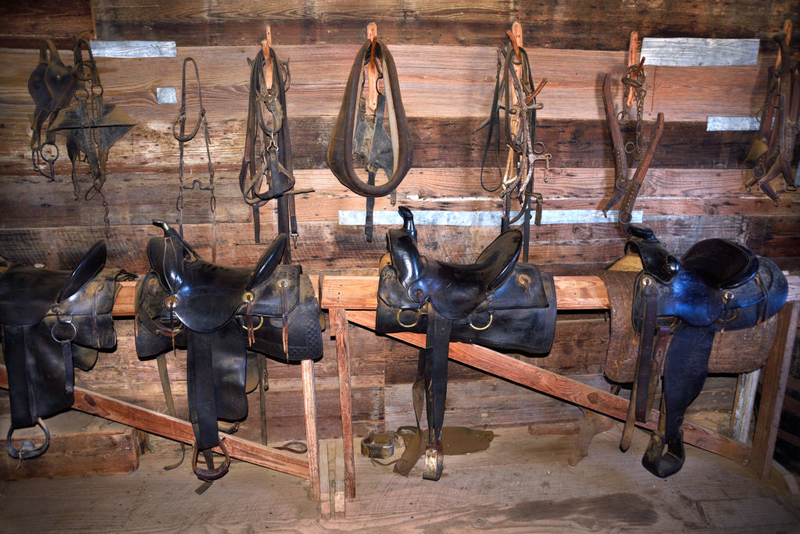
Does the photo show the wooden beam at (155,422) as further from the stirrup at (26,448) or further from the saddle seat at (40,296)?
the saddle seat at (40,296)

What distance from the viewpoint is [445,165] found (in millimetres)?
2396

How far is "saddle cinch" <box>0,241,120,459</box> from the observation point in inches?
74.0

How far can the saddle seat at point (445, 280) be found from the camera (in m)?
1.82

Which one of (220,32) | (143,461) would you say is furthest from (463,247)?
(143,461)

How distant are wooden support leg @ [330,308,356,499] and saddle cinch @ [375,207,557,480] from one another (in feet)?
0.66

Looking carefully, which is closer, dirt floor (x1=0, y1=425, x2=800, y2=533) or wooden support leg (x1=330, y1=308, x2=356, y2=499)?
wooden support leg (x1=330, y1=308, x2=356, y2=499)

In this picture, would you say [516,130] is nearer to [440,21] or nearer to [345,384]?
[440,21]

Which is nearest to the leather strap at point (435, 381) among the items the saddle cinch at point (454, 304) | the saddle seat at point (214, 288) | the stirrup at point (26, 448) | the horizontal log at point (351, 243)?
the saddle cinch at point (454, 304)

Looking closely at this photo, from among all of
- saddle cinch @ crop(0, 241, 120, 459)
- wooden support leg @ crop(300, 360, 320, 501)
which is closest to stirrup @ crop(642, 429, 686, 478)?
wooden support leg @ crop(300, 360, 320, 501)

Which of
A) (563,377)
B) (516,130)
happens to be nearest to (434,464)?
(563,377)

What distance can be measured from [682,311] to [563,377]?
0.67m

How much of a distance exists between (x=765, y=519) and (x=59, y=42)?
415cm

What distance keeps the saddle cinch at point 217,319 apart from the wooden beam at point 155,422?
295mm

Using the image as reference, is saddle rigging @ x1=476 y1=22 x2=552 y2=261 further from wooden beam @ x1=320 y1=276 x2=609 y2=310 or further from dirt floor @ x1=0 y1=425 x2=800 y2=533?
dirt floor @ x1=0 y1=425 x2=800 y2=533
